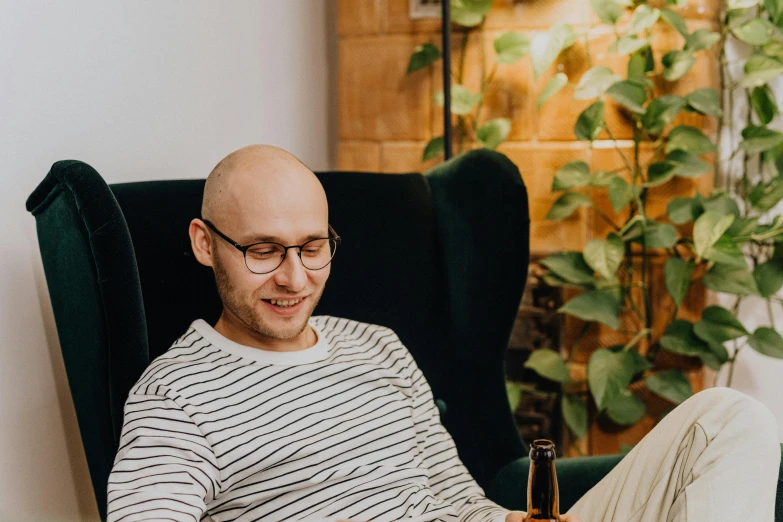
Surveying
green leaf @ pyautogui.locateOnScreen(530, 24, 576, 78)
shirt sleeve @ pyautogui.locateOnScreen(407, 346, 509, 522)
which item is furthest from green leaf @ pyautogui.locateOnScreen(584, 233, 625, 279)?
shirt sleeve @ pyautogui.locateOnScreen(407, 346, 509, 522)

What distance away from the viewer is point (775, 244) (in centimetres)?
212

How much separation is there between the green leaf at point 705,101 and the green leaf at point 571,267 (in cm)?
46

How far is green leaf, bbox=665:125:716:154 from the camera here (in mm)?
2031

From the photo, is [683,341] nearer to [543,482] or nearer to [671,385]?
[671,385]

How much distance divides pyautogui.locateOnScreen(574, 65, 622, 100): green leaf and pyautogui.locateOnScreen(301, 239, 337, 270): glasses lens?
1.09m

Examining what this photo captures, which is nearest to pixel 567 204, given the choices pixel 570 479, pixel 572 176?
pixel 572 176

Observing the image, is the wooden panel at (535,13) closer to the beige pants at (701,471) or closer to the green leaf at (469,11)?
the green leaf at (469,11)

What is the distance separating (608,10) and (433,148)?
0.55 metres

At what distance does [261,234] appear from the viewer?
1101 millimetres

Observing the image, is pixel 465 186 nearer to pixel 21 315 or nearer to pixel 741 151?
pixel 21 315

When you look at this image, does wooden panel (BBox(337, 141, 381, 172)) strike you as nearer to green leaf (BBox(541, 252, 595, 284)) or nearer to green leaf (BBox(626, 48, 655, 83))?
green leaf (BBox(541, 252, 595, 284))

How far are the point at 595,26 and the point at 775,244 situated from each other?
722 millimetres

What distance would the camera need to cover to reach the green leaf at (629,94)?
2006 mm

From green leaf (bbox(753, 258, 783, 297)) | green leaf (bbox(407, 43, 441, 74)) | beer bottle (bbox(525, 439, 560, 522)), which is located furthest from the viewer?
green leaf (bbox(407, 43, 441, 74))
